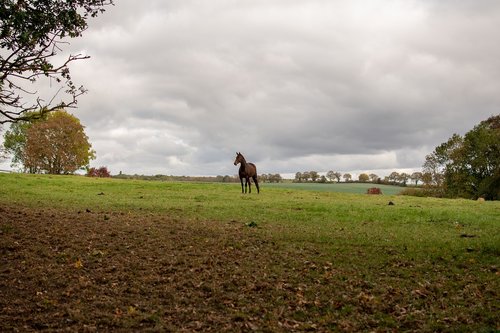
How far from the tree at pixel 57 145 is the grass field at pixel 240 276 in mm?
57287

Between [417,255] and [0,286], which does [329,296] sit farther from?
[0,286]

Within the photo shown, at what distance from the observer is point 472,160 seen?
63.2m

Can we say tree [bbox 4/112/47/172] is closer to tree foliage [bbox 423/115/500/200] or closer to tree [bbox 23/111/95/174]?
tree [bbox 23/111/95/174]

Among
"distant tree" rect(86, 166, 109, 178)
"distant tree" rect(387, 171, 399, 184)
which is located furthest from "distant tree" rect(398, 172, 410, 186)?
"distant tree" rect(86, 166, 109, 178)

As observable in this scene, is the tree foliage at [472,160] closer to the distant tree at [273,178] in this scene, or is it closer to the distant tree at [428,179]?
the distant tree at [428,179]

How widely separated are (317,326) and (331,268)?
3.55 meters

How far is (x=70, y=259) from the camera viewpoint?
1179 cm

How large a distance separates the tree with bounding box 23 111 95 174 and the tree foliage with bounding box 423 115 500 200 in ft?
202

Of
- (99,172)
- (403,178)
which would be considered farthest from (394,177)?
(99,172)

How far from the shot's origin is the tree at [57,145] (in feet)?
227

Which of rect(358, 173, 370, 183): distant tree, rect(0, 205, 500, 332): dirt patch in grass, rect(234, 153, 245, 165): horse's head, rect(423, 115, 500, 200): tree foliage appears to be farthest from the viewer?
rect(358, 173, 370, 183): distant tree

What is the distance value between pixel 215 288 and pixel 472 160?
208 ft

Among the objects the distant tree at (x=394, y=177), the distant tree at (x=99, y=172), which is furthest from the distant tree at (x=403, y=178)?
the distant tree at (x=99, y=172)

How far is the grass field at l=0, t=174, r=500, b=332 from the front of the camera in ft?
27.9
